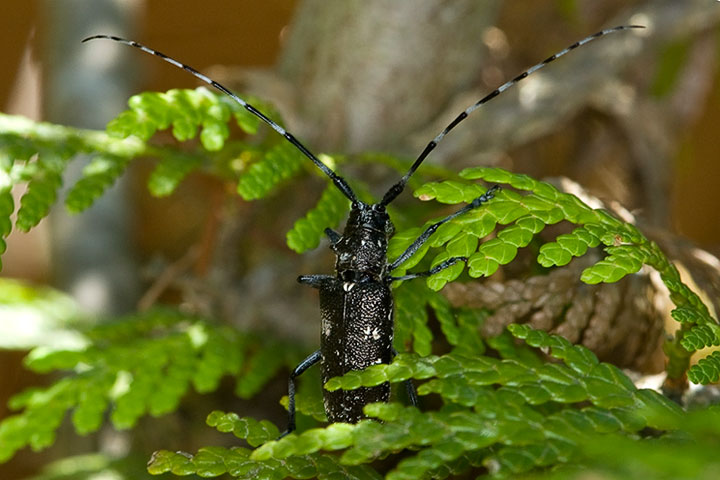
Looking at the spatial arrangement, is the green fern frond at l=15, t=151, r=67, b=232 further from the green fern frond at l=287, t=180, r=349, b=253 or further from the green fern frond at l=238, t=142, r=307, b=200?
the green fern frond at l=287, t=180, r=349, b=253

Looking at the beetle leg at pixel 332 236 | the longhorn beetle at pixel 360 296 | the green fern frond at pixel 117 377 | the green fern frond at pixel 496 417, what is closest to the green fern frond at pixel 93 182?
the longhorn beetle at pixel 360 296

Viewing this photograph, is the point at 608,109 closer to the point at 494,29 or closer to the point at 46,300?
the point at 494,29

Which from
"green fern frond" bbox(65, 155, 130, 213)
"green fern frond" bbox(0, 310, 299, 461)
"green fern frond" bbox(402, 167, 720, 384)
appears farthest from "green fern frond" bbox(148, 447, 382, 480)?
"green fern frond" bbox(65, 155, 130, 213)

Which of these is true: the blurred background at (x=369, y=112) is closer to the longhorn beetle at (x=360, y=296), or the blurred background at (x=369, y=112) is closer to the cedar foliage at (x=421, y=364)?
the cedar foliage at (x=421, y=364)

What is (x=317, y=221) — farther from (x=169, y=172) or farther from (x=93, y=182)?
(x=93, y=182)

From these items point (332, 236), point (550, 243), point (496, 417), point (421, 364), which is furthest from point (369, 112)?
point (496, 417)

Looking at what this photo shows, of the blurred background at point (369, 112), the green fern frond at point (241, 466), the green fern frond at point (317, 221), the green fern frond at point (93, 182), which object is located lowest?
the green fern frond at point (241, 466)
